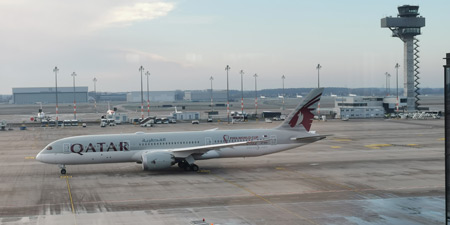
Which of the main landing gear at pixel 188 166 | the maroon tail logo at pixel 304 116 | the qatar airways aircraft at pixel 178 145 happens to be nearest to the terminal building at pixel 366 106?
the maroon tail logo at pixel 304 116

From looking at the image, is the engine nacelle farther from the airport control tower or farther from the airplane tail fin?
the airport control tower

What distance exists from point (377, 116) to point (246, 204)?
96.0 metres

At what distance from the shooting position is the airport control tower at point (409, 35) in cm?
12744

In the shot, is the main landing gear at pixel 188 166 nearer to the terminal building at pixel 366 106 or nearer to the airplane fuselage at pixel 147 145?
the airplane fuselage at pixel 147 145

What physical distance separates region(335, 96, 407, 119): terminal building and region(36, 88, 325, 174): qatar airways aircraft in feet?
237

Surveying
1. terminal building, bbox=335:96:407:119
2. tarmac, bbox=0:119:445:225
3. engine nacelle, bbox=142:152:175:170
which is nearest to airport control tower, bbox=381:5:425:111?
terminal building, bbox=335:96:407:119

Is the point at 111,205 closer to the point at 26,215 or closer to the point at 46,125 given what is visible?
the point at 26,215

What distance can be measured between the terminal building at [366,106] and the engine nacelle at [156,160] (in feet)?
262

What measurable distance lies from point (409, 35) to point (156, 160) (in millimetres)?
105137

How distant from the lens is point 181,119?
125 meters

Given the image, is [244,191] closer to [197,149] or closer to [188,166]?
[197,149]

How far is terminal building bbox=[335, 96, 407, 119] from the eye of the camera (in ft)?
390

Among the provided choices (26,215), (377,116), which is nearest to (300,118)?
(26,215)

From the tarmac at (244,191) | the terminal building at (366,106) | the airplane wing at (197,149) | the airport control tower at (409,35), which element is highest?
the airport control tower at (409,35)
